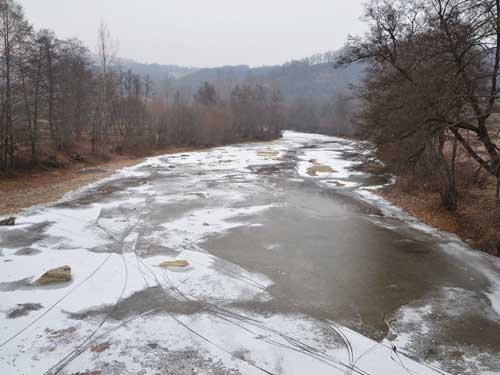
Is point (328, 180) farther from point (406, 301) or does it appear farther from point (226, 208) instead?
point (406, 301)

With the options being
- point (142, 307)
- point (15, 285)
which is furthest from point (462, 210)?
point (15, 285)

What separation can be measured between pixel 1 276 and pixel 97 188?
44.0 feet

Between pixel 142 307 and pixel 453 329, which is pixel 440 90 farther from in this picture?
pixel 142 307

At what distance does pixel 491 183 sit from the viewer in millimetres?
19141

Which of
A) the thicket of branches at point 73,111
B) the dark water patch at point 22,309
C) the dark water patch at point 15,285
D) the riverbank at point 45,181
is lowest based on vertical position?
the riverbank at point 45,181

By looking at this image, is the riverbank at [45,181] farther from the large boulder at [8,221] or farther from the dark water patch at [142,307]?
the dark water patch at [142,307]

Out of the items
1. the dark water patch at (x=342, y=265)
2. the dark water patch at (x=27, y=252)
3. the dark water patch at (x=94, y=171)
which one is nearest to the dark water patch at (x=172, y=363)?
the dark water patch at (x=342, y=265)

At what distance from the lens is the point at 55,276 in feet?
29.2

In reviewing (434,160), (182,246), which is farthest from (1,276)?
(434,160)

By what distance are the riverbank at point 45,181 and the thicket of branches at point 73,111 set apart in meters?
1.27

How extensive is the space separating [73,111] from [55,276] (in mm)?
30455

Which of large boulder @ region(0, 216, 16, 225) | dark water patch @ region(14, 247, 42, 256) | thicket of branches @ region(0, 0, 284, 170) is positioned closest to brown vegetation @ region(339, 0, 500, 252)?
dark water patch @ region(14, 247, 42, 256)

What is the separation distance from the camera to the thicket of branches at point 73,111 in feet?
75.9

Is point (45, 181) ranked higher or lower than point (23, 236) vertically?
lower
